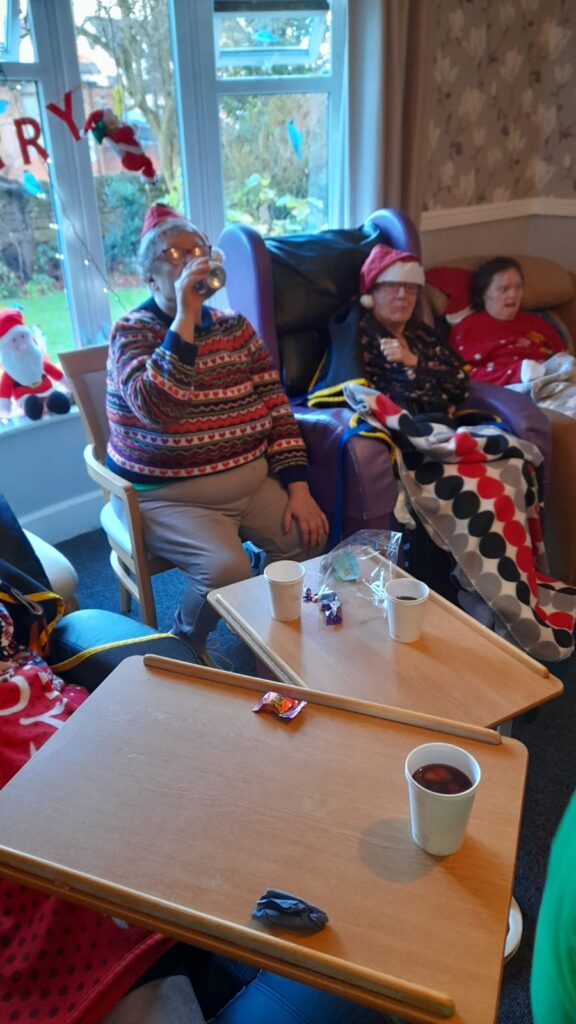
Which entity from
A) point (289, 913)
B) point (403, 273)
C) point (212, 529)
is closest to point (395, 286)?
point (403, 273)

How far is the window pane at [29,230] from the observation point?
2422 millimetres

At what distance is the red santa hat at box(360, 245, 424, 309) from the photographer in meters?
2.34

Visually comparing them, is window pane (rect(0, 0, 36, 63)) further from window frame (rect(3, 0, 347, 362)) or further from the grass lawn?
the grass lawn

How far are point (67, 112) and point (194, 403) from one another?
123 cm

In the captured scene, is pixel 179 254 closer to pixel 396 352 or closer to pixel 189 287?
pixel 189 287

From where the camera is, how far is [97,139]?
2535 mm

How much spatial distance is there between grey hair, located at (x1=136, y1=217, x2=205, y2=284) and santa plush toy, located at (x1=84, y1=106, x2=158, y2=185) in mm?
845

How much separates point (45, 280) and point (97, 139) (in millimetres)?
497

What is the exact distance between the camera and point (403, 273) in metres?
2.34

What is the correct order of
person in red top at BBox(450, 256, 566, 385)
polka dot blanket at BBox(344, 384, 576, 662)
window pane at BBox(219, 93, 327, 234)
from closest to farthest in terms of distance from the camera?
1. polka dot blanket at BBox(344, 384, 576, 662)
2. person in red top at BBox(450, 256, 566, 385)
3. window pane at BBox(219, 93, 327, 234)

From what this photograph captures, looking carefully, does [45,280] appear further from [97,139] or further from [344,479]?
[344,479]

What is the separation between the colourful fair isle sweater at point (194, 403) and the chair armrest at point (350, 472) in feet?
0.23

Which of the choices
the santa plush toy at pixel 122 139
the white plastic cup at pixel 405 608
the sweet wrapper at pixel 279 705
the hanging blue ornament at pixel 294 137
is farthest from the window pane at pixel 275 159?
the sweet wrapper at pixel 279 705

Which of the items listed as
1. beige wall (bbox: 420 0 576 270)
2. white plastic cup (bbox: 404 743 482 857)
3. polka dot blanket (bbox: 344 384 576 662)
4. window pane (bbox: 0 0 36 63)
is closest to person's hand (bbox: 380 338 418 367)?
polka dot blanket (bbox: 344 384 576 662)
